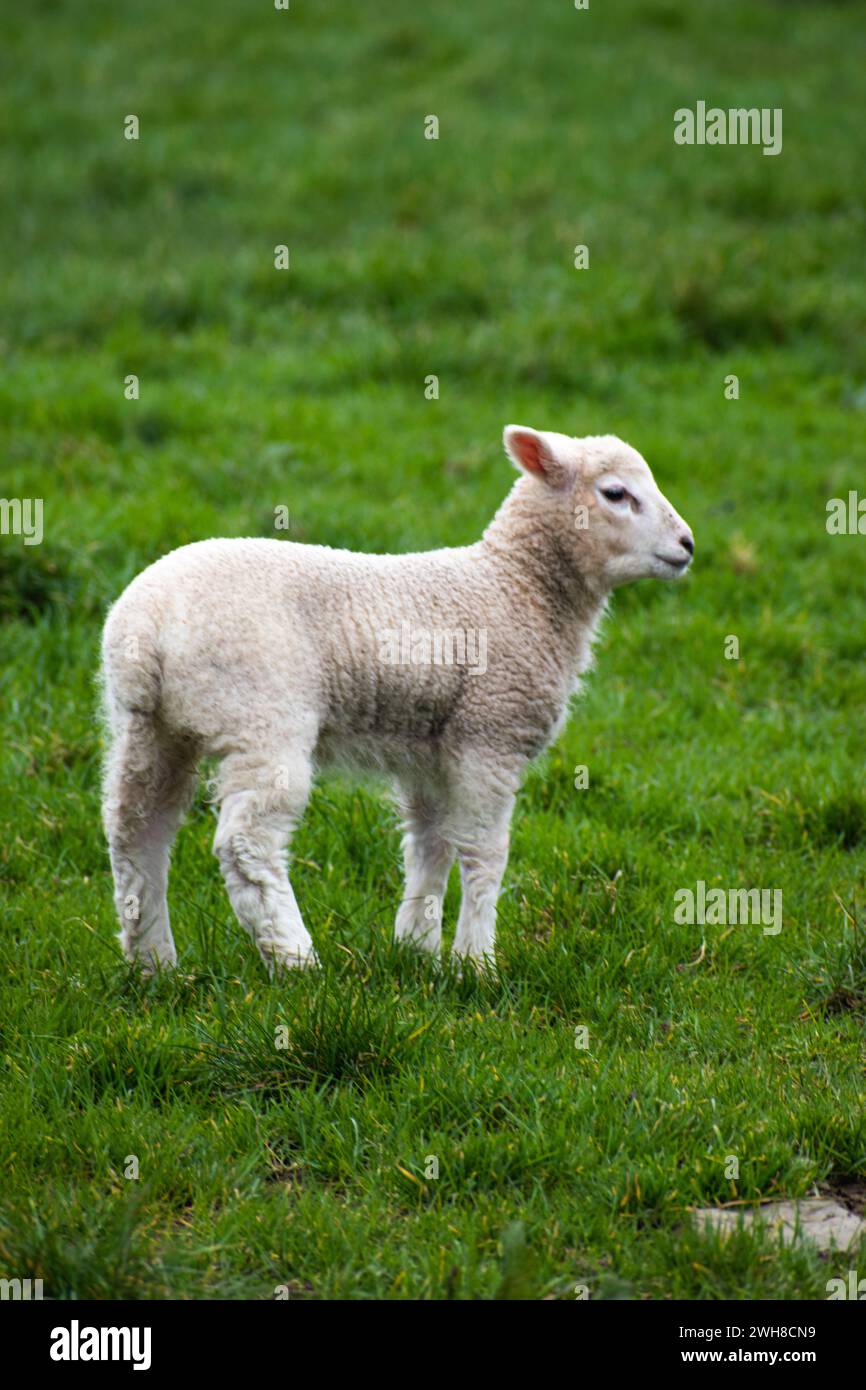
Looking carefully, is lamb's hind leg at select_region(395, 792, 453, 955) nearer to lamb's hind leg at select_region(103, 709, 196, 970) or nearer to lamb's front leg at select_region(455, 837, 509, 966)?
lamb's front leg at select_region(455, 837, 509, 966)

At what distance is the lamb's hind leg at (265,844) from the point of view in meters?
4.27

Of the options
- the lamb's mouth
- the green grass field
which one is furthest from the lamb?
the green grass field

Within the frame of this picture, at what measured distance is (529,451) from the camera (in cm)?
493

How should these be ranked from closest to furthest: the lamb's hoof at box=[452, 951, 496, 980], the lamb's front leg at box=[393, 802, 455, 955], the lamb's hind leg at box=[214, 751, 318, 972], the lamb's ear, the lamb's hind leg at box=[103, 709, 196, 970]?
the lamb's hind leg at box=[214, 751, 318, 972] → the lamb's hind leg at box=[103, 709, 196, 970] → the lamb's hoof at box=[452, 951, 496, 980] → the lamb's ear → the lamb's front leg at box=[393, 802, 455, 955]

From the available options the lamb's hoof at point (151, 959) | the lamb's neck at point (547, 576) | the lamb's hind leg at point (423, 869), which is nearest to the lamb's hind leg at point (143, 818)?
the lamb's hoof at point (151, 959)

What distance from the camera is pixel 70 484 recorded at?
8273mm

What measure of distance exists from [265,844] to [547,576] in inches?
53.5

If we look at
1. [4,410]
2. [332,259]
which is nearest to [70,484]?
[4,410]

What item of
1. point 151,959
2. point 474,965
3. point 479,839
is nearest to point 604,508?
point 479,839

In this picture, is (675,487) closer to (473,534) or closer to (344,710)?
(473,534)

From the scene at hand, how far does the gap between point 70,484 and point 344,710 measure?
425cm

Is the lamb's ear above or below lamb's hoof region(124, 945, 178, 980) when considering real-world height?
above

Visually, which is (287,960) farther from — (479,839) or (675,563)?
(675,563)

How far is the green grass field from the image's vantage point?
3783mm
